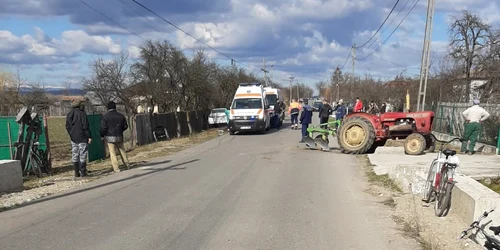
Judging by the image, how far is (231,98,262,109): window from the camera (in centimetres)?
2516

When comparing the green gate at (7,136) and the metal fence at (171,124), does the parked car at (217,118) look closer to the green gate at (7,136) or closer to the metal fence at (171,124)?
the metal fence at (171,124)

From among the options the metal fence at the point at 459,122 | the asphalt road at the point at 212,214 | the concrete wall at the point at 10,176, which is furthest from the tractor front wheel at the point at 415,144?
the concrete wall at the point at 10,176

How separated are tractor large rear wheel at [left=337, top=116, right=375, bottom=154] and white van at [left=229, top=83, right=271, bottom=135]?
31.2 ft

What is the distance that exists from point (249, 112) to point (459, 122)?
429 inches

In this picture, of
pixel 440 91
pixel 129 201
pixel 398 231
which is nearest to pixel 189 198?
pixel 129 201

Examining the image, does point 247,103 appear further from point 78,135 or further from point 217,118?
point 78,135

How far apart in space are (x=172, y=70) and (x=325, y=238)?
24377 mm

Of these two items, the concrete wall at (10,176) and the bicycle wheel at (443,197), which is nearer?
the bicycle wheel at (443,197)

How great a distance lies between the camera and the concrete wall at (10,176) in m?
9.10

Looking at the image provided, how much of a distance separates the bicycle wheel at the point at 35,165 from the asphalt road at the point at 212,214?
234 cm

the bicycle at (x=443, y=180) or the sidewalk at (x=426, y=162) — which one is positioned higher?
the bicycle at (x=443, y=180)

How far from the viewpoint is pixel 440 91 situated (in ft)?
91.4

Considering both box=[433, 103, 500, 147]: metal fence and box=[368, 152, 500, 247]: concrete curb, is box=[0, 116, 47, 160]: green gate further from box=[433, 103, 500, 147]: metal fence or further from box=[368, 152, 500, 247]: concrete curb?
box=[433, 103, 500, 147]: metal fence

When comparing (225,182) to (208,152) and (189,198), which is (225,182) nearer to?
(189,198)
